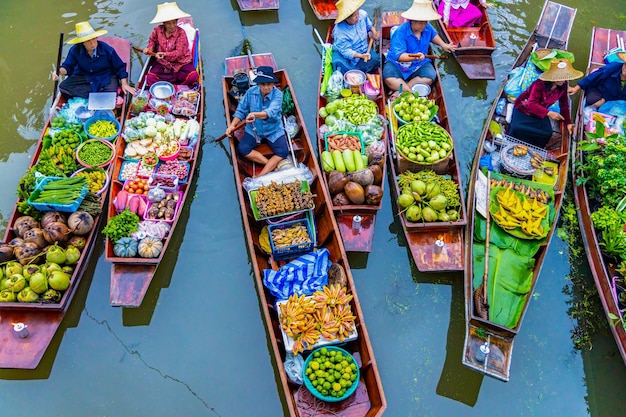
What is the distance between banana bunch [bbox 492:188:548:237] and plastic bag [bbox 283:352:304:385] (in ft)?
9.88

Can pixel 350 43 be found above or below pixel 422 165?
above

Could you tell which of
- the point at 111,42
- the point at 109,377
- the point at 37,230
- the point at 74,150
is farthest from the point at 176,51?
the point at 109,377

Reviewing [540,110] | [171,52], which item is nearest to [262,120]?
[171,52]

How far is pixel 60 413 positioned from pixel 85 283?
1.59 metres

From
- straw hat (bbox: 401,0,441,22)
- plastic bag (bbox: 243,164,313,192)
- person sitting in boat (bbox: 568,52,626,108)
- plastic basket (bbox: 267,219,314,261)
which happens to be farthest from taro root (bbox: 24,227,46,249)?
person sitting in boat (bbox: 568,52,626,108)

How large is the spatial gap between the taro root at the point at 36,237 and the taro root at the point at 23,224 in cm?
9

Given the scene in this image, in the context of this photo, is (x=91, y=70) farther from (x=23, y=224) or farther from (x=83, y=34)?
(x=23, y=224)

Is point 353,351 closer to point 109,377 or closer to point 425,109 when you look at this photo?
point 109,377

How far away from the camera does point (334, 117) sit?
6867 mm

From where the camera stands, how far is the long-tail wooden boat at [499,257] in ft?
15.7

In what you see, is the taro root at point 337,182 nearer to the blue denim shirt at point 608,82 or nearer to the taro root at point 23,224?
the taro root at point 23,224

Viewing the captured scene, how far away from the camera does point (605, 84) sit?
22.6 ft

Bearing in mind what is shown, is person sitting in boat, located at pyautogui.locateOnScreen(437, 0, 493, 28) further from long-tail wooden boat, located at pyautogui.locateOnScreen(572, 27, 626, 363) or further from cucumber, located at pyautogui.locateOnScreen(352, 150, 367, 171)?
cucumber, located at pyautogui.locateOnScreen(352, 150, 367, 171)

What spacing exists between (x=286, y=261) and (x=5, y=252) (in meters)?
3.33
